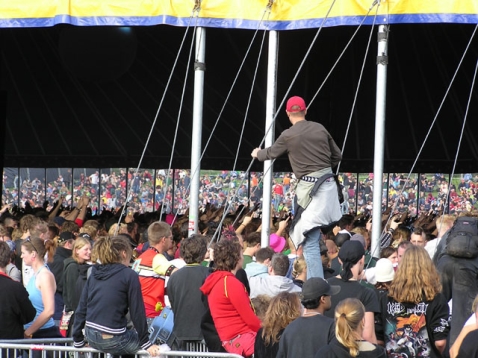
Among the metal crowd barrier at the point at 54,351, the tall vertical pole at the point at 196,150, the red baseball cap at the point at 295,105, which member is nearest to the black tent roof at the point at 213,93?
the tall vertical pole at the point at 196,150

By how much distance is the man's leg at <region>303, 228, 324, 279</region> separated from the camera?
8.09 m

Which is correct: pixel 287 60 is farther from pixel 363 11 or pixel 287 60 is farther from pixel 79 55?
pixel 363 11

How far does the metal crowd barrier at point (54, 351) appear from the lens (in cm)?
680

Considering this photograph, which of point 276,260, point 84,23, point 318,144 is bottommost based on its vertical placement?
point 276,260

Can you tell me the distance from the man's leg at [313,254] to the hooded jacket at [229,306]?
3.78 feet

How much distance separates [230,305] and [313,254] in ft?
4.34

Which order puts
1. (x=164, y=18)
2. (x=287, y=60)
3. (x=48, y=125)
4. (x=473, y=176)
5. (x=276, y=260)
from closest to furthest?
1. (x=276, y=260)
2. (x=164, y=18)
3. (x=287, y=60)
4. (x=48, y=125)
5. (x=473, y=176)

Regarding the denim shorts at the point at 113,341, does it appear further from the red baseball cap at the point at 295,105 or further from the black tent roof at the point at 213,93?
the black tent roof at the point at 213,93

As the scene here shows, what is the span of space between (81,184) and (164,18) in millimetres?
16976

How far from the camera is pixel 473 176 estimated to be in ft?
88.9

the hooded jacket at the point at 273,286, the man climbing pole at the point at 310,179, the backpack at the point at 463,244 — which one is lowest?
the hooded jacket at the point at 273,286

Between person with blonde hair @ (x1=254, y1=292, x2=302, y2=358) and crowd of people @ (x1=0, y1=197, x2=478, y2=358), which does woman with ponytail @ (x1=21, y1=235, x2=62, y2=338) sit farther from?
person with blonde hair @ (x1=254, y1=292, x2=302, y2=358)

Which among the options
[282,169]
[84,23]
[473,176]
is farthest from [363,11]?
[473,176]

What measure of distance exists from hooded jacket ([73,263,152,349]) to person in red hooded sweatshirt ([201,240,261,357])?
0.50 metres
